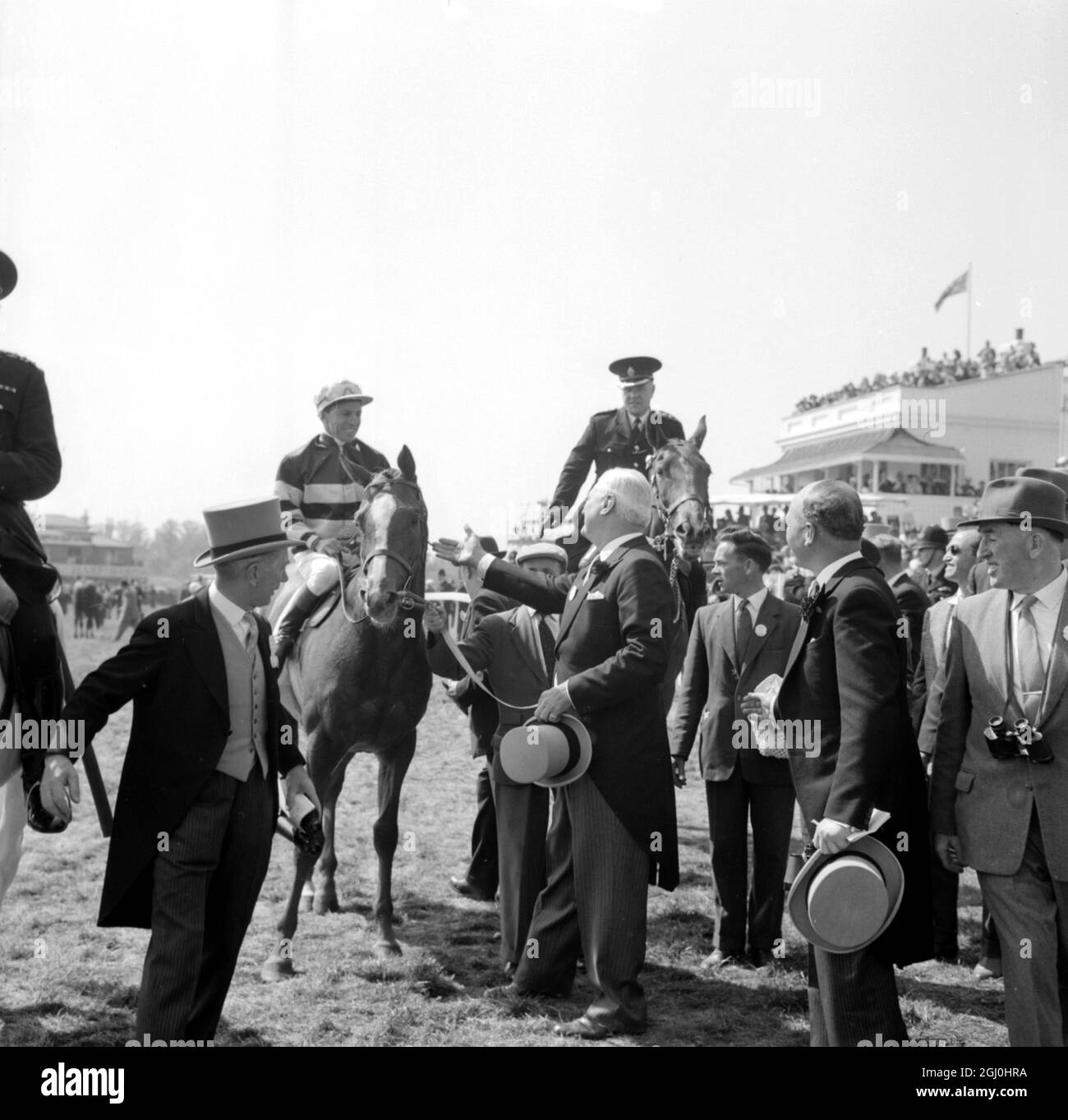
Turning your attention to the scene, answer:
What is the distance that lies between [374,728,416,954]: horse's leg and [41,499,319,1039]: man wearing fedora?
2.20m

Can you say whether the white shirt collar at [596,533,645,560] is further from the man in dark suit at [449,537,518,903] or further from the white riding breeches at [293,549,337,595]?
the white riding breeches at [293,549,337,595]

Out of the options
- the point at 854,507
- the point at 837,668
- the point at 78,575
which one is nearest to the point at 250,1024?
the point at 837,668

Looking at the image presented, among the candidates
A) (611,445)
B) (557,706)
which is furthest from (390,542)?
(611,445)

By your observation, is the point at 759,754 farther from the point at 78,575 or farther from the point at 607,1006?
the point at 78,575

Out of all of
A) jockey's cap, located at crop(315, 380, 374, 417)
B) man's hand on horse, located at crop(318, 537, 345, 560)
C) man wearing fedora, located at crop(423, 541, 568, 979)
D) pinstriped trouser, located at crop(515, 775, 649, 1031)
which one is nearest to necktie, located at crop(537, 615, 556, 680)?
man wearing fedora, located at crop(423, 541, 568, 979)

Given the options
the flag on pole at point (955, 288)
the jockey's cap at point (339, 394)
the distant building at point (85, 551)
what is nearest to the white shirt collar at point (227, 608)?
the jockey's cap at point (339, 394)

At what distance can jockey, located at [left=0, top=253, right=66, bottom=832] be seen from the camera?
14.8 ft

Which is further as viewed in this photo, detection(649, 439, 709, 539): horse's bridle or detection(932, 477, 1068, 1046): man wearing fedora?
detection(649, 439, 709, 539): horse's bridle

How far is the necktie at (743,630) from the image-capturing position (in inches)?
248

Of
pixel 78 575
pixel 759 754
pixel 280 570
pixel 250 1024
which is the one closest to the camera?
pixel 280 570

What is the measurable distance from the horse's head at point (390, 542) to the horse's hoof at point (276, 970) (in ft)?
5.74

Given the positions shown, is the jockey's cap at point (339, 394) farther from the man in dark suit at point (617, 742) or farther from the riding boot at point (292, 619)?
the man in dark suit at point (617, 742)
